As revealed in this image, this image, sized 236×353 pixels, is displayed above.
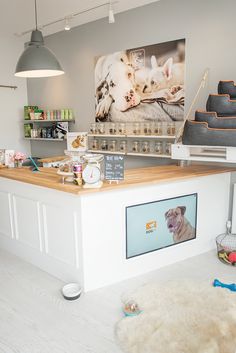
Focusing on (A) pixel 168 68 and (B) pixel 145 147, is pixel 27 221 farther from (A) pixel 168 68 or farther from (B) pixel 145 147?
(A) pixel 168 68

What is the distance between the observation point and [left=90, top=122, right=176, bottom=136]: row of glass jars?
4047 millimetres

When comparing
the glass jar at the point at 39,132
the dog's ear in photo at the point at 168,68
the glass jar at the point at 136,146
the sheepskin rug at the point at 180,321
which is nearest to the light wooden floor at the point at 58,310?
the sheepskin rug at the point at 180,321

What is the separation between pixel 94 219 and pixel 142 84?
241 centimetres

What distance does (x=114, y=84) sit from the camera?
183 inches

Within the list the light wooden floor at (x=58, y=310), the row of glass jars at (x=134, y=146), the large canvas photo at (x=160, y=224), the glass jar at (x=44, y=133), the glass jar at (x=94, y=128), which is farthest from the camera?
the glass jar at (x=44, y=133)

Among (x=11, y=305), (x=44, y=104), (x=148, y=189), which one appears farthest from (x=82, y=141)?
(x=11, y=305)

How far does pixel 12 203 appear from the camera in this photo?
3279 millimetres

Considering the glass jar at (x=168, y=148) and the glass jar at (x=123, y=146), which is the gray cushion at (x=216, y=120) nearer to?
the glass jar at (x=168, y=148)

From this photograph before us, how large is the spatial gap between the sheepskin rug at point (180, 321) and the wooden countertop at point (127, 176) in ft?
2.89

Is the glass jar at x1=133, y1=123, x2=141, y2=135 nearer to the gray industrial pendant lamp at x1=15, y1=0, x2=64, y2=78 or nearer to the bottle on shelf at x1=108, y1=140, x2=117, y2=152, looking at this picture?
the bottle on shelf at x1=108, y1=140, x2=117, y2=152

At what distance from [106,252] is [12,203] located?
1191 millimetres

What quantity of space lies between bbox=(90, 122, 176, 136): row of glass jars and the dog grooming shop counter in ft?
2.42

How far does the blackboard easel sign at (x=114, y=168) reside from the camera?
2.67 m

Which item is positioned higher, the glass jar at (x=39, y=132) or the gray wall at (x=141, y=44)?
the gray wall at (x=141, y=44)
